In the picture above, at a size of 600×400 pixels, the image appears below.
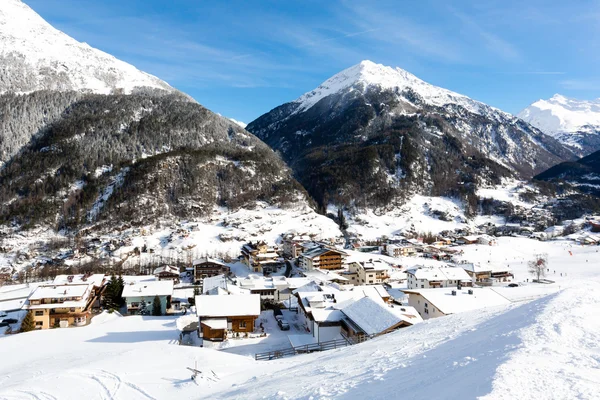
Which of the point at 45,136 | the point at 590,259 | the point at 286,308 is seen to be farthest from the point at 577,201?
the point at 45,136

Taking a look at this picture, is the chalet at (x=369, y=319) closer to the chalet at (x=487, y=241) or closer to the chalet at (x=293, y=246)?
the chalet at (x=293, y=246)

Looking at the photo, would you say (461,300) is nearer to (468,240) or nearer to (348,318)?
(348,318)

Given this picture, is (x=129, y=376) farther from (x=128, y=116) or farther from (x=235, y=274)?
(x=128, y=116)

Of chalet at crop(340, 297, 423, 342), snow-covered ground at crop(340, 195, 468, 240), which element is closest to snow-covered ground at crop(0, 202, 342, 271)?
snow-covered ground at crop(340, 195, 468, 240)

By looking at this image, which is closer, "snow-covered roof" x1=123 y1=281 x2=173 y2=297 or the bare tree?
"snow-covered roof" x1=123 y1=281 x2=173 y2=297

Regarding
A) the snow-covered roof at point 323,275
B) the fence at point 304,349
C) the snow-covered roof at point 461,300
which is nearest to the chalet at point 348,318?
the fence at point 304,349

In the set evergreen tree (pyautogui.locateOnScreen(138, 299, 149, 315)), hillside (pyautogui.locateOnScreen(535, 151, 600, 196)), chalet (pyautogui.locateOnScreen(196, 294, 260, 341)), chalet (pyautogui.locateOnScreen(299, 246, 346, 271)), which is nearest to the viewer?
chalet (pyautogui.locateOnScreen(196, 294, 260, 341))

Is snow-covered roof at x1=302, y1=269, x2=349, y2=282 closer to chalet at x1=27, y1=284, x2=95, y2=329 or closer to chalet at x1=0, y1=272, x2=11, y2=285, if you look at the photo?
chalet at x1=27, y1=284, x2=95, y2=329
